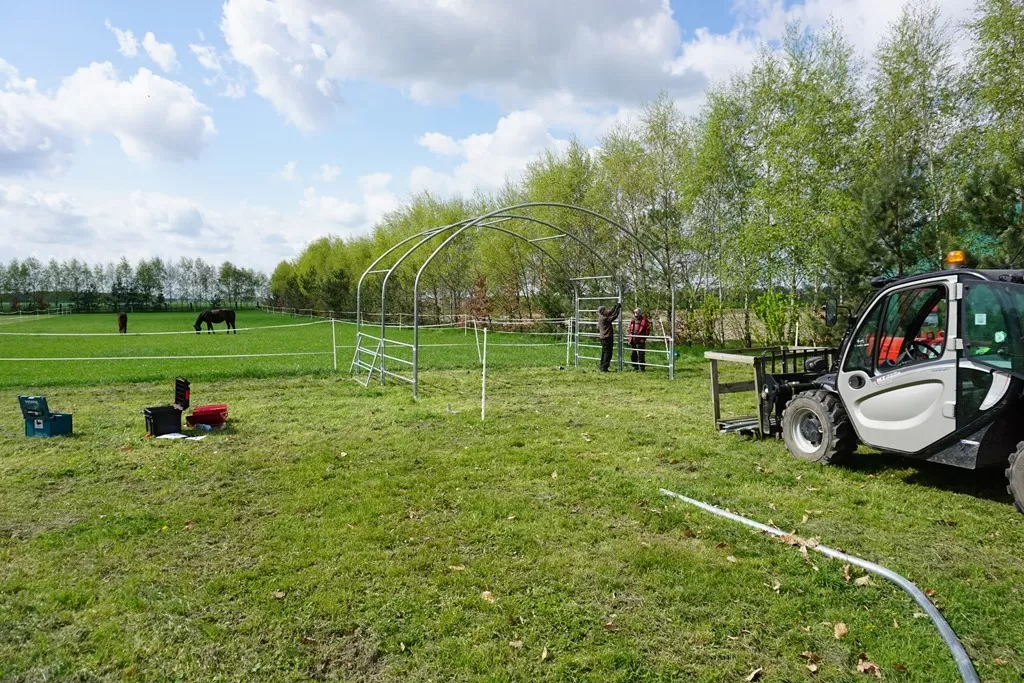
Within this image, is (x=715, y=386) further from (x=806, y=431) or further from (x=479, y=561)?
(x=479, y=561)

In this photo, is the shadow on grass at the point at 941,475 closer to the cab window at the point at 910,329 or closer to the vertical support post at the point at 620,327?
the cab window at the point at 910,329

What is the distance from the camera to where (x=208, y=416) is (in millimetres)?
8258

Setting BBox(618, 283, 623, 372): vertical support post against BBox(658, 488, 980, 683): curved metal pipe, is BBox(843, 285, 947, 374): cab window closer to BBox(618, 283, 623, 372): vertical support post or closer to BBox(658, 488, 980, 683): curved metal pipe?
BBox(658, 488, 980, 683): curved metal pipe

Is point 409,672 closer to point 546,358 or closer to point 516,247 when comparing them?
point 546,358

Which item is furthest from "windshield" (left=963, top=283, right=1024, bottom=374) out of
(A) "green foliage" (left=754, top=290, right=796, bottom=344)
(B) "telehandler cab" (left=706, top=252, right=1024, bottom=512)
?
(A) "green foliage" (left=754, top=290, right=796, bottom=344)

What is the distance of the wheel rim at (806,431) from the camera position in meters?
6.56

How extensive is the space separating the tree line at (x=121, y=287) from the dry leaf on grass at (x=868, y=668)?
259 feet

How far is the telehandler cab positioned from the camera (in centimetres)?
482

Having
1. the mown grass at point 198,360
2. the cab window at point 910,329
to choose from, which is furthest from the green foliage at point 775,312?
the cab window at point 910,329

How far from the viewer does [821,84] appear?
16.8 metres

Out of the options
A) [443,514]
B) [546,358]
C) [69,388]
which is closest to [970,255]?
[546,358]

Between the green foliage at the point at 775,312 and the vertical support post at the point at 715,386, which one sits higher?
the green foliage at the point at 775,312

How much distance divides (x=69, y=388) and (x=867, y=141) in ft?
63.9

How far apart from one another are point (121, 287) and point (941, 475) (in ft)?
294
